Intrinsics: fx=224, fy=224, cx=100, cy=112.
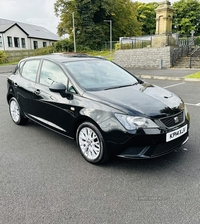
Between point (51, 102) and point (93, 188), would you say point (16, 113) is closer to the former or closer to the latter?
point (51, 102)

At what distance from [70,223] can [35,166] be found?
134 cm

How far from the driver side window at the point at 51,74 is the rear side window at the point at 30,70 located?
0.83 feet

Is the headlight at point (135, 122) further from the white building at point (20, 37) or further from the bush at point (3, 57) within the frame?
the white building at point (20, 37)

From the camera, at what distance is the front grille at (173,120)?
9.70ft

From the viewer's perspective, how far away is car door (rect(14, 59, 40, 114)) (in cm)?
441

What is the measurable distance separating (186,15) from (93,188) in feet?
197

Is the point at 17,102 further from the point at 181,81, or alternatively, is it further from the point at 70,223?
the point at 181,81

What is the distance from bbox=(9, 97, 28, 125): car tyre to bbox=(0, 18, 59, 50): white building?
133 feet

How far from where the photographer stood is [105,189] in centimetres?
272

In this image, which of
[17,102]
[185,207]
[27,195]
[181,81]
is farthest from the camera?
[181,81]

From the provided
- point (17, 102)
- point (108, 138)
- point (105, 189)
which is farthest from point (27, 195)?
point (17, 102)

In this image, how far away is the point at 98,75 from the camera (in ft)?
13.0

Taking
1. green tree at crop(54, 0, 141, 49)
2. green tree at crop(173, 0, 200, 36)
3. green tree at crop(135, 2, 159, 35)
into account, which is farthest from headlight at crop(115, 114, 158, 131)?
green tree at crop(135, 2, 159, 35)

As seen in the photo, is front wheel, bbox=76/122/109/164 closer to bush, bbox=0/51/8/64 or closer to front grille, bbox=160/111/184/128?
front grille, bbox=160/111/184/128
